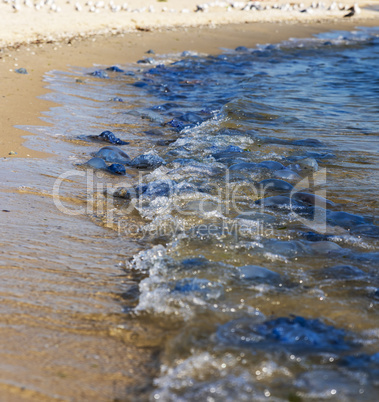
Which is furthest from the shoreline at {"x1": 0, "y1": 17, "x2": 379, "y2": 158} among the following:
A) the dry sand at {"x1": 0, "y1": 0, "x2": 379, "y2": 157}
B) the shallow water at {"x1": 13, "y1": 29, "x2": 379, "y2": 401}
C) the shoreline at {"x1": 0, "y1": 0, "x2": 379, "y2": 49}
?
the shoreline at {"x1": 0, "y1": 0, "x2": 379, "y2": 49}

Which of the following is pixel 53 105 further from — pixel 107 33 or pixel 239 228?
pixel 107 33

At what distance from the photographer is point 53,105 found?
5.23 m

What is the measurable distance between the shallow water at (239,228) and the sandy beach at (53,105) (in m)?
0.11

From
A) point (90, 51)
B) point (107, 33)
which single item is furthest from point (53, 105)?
point (107, 33)

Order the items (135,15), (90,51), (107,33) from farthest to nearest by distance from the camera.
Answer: (135,15)
(107,33)
(90,51)

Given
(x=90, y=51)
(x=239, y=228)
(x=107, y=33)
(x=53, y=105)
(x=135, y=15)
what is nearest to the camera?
(x=239, y=228)

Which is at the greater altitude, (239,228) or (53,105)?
(53,105)

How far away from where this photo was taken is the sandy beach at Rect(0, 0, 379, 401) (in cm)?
160

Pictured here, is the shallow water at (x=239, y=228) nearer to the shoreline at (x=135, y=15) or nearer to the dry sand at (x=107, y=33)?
the dry sand at (x=107, y=33)

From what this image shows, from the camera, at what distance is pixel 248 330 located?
1.88m

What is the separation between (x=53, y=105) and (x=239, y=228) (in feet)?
10.5

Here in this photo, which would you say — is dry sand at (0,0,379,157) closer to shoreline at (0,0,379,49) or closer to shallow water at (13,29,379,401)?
shoreline at (0,0,379,49)

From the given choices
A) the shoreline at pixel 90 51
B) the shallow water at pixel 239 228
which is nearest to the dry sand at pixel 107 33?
the shoreline at pixel 90 51

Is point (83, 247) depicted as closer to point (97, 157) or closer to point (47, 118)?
point (97, 157)
